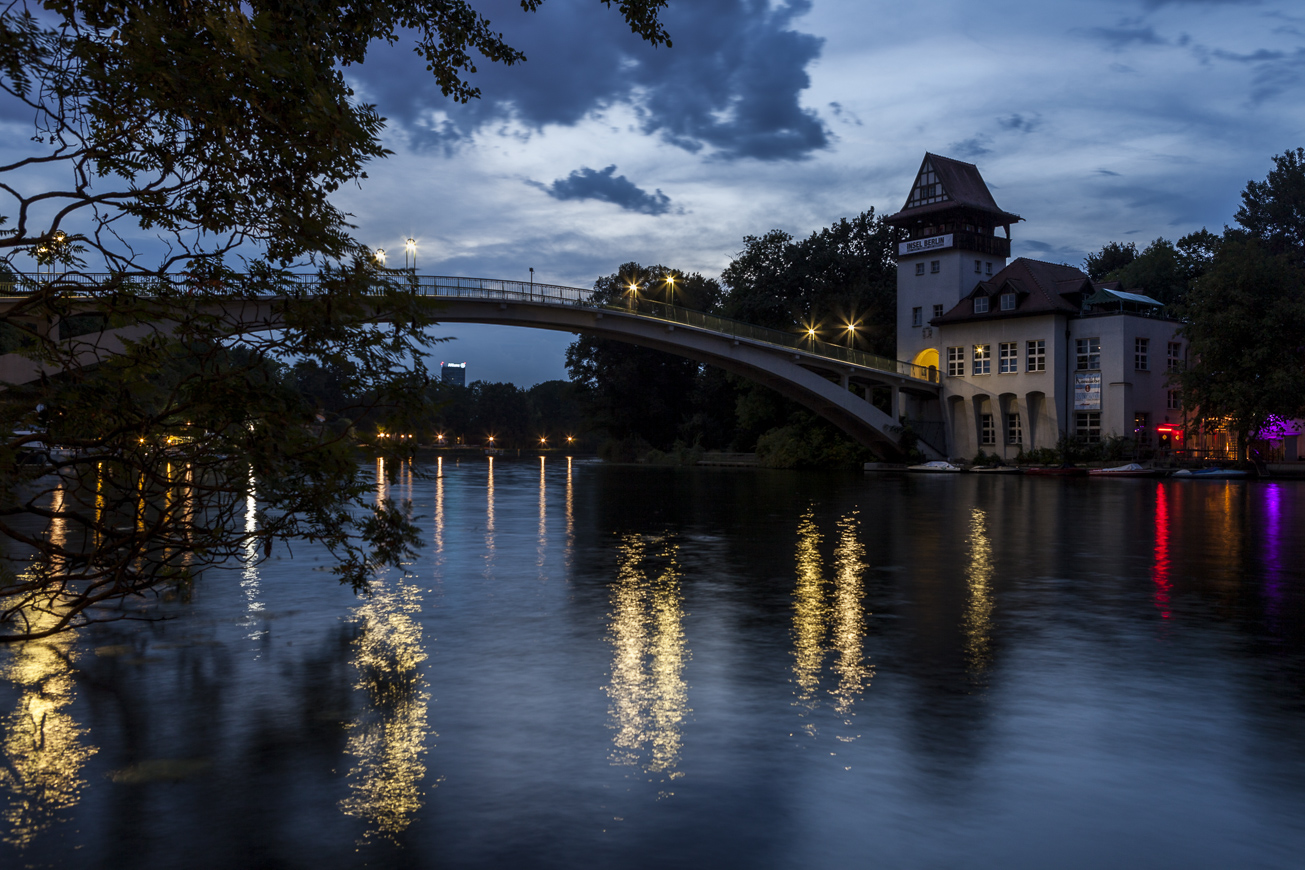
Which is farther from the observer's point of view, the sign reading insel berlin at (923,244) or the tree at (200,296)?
the sign reading insel berlin at (923,244)

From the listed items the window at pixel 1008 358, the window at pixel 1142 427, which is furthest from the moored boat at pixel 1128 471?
the window at pixel 1008 358

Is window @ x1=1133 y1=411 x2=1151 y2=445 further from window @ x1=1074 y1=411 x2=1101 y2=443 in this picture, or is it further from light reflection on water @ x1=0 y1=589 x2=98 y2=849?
light reflection on water @ x1=0 y1=589 x2=98 y2=849

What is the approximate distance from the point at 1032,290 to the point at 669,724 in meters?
63.7

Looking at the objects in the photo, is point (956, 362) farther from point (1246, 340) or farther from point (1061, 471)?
point (1246, 340)

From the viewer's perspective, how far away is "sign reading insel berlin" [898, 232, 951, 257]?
2761 inches

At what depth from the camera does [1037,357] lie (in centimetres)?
6419

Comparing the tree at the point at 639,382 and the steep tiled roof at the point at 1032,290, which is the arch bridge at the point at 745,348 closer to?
the steep tiled roof at the point at 1032,290

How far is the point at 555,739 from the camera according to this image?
6.54 metres

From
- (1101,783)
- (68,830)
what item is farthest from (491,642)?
(1101,783)

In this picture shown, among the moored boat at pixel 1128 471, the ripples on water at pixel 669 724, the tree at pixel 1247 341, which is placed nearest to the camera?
the ripples on water at pixel 669 724

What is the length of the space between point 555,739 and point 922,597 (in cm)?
710

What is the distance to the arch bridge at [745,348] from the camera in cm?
5772

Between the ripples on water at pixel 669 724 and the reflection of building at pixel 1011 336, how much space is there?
51704 millimetres

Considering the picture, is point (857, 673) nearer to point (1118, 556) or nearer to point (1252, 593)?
point (1252, 593)
